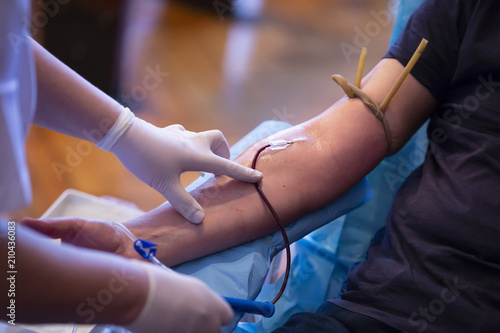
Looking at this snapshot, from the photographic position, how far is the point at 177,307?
738 mm

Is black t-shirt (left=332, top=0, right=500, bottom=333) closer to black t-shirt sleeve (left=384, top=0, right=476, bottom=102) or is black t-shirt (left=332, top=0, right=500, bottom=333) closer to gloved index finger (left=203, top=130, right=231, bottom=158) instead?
black t-shirt sleeve (left=384, top=0, right=476, bottom=102)

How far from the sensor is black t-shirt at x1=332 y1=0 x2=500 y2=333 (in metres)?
0.96

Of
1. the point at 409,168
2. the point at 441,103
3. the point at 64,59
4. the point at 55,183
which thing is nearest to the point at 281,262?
the point at 409,168

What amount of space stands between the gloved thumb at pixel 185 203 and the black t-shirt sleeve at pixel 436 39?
0.67 m

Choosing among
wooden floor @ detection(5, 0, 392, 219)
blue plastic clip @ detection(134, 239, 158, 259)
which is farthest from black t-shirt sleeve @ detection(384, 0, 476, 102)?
wooden floor @ detection(5, 0, 392, 219)

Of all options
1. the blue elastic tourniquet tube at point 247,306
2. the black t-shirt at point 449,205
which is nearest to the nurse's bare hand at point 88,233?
the blue elastic tourniquet tube at point 247,306

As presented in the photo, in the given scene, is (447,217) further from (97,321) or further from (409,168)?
(97,321)

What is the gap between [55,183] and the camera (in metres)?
2.16

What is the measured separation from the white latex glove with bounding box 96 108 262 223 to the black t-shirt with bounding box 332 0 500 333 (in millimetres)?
401

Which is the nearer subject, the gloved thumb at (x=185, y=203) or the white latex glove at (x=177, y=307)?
the white latex glove at (x=177, y=307)

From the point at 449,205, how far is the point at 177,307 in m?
0.67

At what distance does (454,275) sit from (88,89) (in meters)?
0.92

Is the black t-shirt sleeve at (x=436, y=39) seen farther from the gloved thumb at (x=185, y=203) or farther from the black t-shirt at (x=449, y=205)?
the gloved thumb at (x=185, y=203)

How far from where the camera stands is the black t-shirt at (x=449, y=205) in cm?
96
